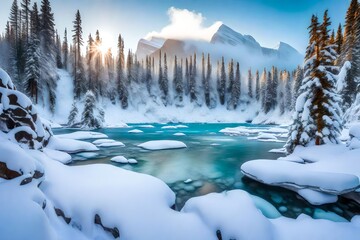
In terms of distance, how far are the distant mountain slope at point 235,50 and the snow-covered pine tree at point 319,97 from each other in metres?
141

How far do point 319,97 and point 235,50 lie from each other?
16454 centimetres

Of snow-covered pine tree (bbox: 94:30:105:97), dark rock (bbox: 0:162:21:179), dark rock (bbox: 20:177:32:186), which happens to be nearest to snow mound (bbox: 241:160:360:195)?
dark rock (bbox: 20:177:32:186)

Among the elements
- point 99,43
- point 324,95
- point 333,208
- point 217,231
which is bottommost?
point 333,208

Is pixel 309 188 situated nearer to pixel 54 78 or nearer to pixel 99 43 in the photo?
pixel 54 78

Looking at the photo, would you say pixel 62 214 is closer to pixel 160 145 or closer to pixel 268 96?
pixel 160 145

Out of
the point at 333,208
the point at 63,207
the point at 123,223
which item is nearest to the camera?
the point at 123,223

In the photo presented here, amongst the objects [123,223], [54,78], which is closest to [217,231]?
[123,223]

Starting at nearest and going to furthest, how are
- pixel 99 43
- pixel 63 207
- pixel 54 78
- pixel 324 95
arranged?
pixel 63 207 < pixel 324 95 < pixel 54 78 < pixel 99 43

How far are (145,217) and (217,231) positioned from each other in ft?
6.54

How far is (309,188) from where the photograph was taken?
8.19 metres

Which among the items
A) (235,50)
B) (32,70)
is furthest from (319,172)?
(235,50)

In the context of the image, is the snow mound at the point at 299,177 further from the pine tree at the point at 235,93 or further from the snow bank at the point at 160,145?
the pine tree at the point at 235,93

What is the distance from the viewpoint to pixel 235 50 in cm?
16150

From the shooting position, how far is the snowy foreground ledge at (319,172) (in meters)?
7.65
